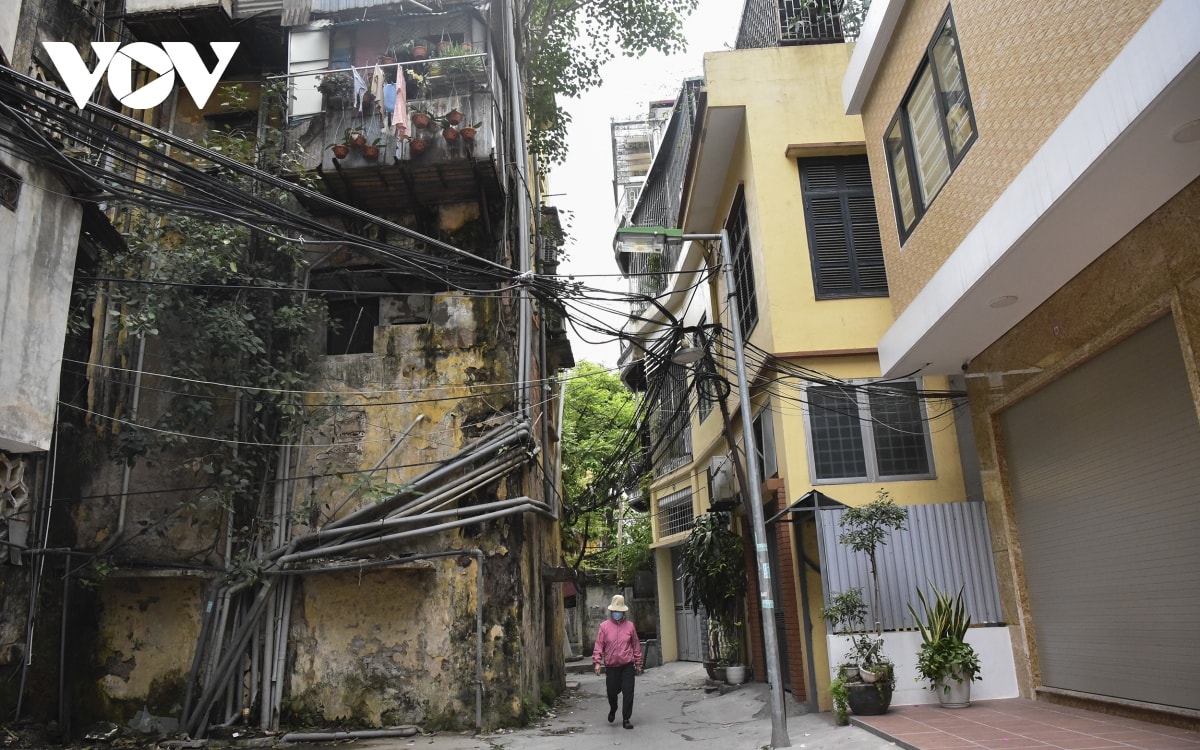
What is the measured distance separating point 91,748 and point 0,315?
5.82 m

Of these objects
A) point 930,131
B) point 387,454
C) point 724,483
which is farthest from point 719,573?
point 930,131

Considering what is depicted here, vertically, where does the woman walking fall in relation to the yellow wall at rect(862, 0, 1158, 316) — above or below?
below

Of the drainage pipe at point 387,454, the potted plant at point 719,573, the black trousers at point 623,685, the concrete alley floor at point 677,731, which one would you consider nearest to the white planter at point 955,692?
the concrete alley floor at point 677,731

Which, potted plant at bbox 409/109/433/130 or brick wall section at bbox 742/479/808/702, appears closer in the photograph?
brick wall section at bbox 742/479/808/702

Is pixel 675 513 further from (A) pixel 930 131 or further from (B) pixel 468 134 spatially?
(A) pixel 930 131

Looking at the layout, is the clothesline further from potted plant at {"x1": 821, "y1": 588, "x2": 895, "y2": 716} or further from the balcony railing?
potted plant at {"x1": 821, "y1": 588, "x2": 895, "y2": 716}

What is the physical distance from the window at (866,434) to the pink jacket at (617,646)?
3.17 meters

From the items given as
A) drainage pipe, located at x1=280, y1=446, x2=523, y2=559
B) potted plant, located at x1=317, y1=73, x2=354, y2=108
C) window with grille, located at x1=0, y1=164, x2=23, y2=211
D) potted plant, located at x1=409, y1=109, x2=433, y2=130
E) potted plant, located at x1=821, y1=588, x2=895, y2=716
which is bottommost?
potted plant, located at x1=821, y1=588, x2=895, y2=716

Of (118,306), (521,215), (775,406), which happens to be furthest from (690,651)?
(118,306)

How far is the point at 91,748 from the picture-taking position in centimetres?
901

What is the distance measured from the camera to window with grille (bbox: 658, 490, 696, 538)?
63.3 feet

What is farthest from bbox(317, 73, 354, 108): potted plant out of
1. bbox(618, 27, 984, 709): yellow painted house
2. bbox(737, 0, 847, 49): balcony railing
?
bbox(737, 0, 847, 49): balcony railing

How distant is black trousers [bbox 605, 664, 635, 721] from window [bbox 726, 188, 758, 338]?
5288 millimetres

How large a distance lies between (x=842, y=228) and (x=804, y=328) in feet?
5.56
